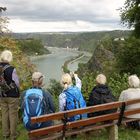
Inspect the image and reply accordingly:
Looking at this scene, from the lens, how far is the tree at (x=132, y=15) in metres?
36.7

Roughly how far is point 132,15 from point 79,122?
1196 inches

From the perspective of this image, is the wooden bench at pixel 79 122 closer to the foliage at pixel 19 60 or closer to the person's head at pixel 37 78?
the person's head at pixel 37 78

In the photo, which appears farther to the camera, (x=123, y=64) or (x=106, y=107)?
(x=123, y=64)

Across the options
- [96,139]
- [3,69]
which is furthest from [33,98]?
[96,139]

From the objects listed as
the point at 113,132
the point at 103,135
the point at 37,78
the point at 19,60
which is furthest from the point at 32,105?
the point at 19,60

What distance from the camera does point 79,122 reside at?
7.25 m

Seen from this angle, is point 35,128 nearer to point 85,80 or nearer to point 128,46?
point 85,80

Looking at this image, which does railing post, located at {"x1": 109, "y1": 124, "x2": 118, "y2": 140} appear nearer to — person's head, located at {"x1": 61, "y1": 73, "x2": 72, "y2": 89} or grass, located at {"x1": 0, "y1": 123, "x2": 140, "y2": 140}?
grass, located at {"x1": 0, "y1": 123, "x2": 140, "y2": 140}

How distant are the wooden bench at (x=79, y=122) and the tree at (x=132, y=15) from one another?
96.2 ft

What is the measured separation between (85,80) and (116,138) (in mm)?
4924

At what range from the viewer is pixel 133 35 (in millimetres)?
39031

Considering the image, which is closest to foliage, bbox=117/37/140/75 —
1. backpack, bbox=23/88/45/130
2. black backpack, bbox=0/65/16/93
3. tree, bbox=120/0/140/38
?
tree, bbox=120/0/140/38

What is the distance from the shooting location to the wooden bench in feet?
22.2

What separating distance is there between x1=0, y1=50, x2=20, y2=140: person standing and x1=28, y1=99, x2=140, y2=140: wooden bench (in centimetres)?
91
